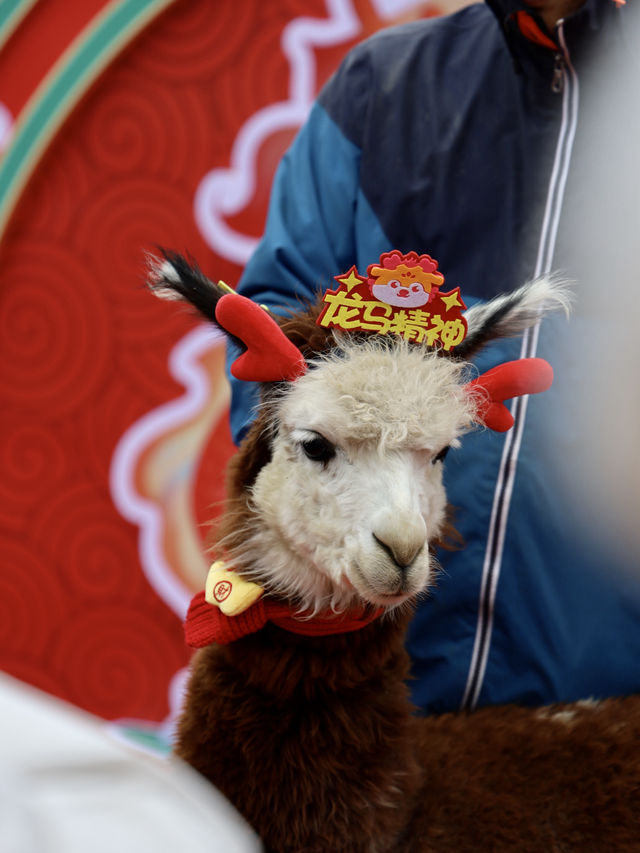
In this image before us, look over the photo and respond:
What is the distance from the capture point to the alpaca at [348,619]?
640 mm

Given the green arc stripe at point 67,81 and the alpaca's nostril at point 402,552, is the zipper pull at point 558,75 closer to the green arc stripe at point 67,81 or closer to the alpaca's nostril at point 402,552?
the alpaca's nostril at point 402,552

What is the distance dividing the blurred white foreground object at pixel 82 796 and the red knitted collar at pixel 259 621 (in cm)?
30

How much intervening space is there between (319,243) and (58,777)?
29.8 inches

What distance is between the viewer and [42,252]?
5.02 ft

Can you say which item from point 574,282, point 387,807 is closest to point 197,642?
point 387,807

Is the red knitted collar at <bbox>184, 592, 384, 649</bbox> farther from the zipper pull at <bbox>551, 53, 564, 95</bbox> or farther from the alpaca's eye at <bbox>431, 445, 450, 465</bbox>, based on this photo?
the zipper pull at <bbox>551, 53, 564, 95</bbox>

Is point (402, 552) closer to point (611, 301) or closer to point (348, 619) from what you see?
point (348, 619)

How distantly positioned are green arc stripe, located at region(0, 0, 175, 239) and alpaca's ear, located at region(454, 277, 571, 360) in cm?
107

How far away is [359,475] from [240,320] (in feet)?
0.55

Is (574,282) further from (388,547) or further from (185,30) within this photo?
(185,30)

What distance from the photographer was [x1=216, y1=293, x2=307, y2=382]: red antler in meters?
0.63

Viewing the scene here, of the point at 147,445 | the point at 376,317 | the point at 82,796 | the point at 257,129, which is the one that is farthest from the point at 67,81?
the point at 82,796

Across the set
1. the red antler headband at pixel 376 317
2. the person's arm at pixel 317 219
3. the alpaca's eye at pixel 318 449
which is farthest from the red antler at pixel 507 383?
the person's arm at pixel 317 219

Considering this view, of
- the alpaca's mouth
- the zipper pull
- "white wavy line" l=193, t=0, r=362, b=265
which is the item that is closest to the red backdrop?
"white wavy line" l=193, t=0, r=362, b=265
